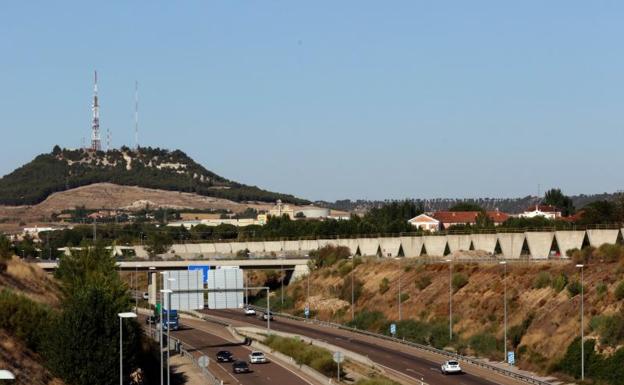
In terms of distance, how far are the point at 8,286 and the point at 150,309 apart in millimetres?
63365

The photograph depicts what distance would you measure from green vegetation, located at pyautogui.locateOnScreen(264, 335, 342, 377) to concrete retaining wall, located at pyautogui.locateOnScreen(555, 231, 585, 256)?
36.9 meters

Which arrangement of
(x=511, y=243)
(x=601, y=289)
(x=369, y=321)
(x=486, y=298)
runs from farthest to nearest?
(x=511, y=243) < (x=369, y=321) < (x=486, y=298) < (x=601, y=289)

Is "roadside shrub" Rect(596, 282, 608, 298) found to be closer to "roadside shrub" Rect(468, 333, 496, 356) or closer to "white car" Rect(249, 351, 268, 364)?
"roadside shrub" Rect(468, 333, 496, 356)

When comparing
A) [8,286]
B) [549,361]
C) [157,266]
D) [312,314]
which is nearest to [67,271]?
[8,286]

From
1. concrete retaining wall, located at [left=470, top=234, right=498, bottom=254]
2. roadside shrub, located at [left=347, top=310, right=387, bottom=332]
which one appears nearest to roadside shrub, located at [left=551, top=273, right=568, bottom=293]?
roadside shrub, located at [left=347, top=310, right=387, bottom=332]

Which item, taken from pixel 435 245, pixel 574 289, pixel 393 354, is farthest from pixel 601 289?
pixel 435 245

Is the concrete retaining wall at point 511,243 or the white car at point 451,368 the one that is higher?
the concrete retaining wall at point 511,243

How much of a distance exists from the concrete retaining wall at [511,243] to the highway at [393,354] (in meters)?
25.1

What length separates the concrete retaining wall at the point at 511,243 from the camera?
14050cm

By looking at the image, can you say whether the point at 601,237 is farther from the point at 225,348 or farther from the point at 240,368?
the point at 240,368

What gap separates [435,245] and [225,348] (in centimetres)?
5486

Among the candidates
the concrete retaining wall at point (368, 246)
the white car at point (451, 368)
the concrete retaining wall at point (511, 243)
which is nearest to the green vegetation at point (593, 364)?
the white car at point (451, 368)

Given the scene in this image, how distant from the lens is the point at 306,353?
312 ft

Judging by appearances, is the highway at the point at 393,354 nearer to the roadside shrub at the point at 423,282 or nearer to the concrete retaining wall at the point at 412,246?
the roadside shrub at the point at 423,282
